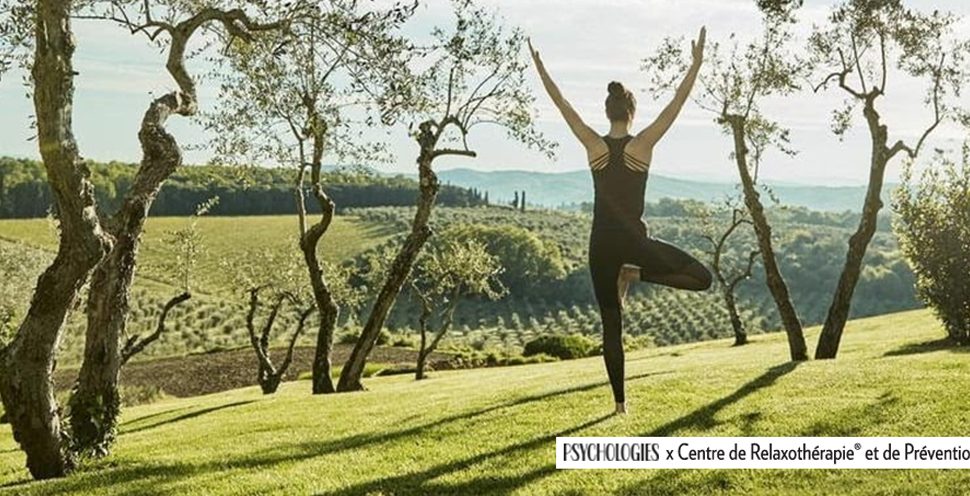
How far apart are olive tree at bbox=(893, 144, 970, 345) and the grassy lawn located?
15476 mm

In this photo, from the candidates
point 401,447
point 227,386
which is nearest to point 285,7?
point 401,447

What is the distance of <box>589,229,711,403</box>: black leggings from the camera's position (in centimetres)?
980

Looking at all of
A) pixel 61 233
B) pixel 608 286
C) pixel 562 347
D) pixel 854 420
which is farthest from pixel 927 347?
pixel 562 347

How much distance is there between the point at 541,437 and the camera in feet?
38.0

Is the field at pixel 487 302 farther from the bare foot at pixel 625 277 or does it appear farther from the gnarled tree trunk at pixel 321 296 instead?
the bare foot at pixel 625 277

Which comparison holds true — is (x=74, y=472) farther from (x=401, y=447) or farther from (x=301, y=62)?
(x=301, y=62)

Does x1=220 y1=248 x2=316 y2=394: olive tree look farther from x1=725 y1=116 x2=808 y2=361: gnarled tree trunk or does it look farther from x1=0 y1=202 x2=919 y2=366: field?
x1=725 y1=116 x2=808 y2=361: gnarled tree trunk

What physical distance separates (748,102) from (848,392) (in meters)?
19.8

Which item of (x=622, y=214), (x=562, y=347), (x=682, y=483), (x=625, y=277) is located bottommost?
(x=562, y=347)

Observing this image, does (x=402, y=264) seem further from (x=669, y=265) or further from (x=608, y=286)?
(x=669, y=265)

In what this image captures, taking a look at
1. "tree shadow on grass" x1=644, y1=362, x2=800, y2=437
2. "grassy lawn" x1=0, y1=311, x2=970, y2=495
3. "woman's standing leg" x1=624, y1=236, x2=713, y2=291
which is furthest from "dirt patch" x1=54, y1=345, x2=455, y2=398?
"woman's standing leg" x1=624, y1=236, x2=713, y2=291

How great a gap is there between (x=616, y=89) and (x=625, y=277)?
2.29 meters

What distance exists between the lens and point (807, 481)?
9.04 meters

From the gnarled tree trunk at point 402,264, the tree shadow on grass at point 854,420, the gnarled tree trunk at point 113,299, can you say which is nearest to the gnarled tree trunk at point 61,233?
the gnarled tree trunk at point 113,299
